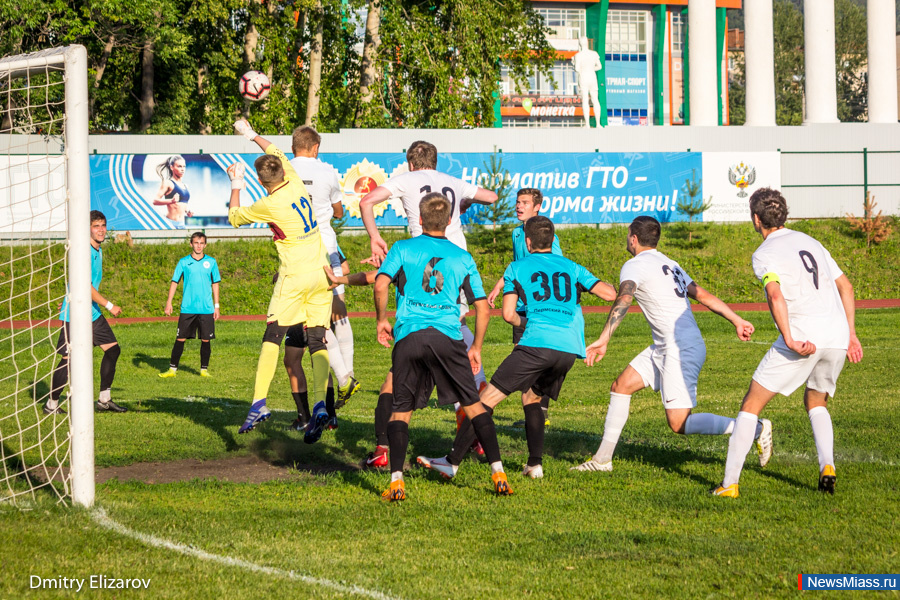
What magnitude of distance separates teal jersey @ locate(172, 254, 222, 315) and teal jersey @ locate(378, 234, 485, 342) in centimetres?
896

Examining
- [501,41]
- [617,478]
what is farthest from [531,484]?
[501,41]

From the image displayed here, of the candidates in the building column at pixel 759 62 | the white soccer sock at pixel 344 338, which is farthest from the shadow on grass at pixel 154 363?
the building column at pixel 759 62

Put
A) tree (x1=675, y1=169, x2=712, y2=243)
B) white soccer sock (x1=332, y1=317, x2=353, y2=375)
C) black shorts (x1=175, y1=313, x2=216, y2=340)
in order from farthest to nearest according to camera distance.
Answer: tree (x1=675, y1=169, x2=712, y2=243)
black shorts (x1=175, y1=313, x2=216, y2=340)
white soccer sock (x1=332, y1=317, x2=353, y2=375)

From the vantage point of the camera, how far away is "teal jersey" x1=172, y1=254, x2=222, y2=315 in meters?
14.5

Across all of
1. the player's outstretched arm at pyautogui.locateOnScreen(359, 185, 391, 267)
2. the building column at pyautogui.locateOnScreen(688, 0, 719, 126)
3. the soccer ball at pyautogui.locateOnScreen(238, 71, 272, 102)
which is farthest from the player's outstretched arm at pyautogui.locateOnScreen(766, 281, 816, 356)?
the building column at pyautogui.locateOnScreen(688, 0, 719, 126)

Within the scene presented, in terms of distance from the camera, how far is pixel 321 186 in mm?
8328

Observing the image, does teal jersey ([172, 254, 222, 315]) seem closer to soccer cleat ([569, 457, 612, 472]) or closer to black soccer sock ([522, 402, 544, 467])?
black soccer sock ([522, 402, 544, 467])

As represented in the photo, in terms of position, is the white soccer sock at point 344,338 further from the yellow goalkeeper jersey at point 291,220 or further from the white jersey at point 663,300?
the white jersey at point 663,300

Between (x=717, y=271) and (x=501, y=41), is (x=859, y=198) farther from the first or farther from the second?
(x=501, y=41)

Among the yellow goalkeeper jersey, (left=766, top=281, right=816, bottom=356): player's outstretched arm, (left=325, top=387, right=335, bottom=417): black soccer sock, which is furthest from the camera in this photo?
(left=325, top=387, right=335, bottom=417): black soccer sock

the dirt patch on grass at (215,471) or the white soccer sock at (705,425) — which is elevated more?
→ the white soccer sock at (705,425)

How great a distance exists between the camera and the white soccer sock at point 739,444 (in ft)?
20.2

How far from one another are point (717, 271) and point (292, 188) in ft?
68.1

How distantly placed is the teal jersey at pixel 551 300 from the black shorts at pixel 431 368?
0.71 m
